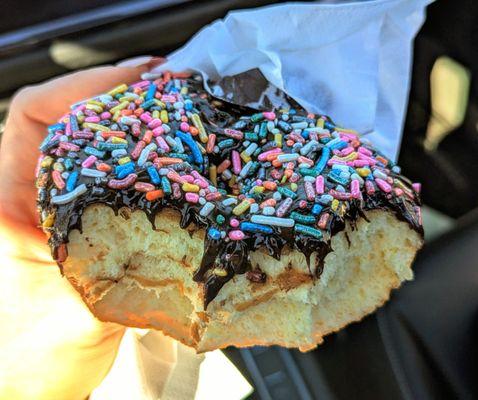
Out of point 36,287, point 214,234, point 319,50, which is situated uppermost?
point 319,50

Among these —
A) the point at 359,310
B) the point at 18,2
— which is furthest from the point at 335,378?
the point at 18,2

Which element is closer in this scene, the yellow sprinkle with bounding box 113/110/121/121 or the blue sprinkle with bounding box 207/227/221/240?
the blue sprinkle with bounding box 207/227/221/240

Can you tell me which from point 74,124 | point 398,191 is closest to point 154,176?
point 74,124

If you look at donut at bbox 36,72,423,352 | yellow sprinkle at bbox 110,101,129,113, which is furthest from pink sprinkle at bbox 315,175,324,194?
yellow sprinkle at bbox 110,101,129,113

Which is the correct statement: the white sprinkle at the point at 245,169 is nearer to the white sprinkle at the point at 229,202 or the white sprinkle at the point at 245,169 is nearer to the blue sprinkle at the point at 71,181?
the white sprinkle at the point at 229,202

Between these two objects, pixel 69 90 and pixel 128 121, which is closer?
pixel 128 121

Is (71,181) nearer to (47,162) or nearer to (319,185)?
(47,162)

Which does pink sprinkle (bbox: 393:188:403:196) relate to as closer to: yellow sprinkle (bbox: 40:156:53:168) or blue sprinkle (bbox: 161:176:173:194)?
blue sprinkle (bbox: 161:176:173:194)
